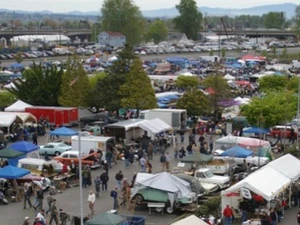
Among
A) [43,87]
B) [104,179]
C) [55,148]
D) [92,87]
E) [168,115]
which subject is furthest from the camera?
[43,87]

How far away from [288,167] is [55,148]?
11124mm

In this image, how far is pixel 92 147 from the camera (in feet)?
92.2

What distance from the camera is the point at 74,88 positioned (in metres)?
38.8

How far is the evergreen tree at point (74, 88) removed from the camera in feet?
127

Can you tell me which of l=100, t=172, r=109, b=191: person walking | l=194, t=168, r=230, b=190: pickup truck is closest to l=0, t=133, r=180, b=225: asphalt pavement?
l=100, t=172, r=109, b=191: person walking

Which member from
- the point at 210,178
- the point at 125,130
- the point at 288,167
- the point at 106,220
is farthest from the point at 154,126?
the point at 106,220

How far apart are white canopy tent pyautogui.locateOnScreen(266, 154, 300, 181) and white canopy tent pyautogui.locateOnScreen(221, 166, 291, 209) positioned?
38 cm

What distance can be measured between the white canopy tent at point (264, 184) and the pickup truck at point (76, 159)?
7873 millimetres

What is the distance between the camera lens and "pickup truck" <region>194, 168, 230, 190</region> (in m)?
23.0

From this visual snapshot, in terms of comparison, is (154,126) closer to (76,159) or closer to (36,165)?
(76,159)

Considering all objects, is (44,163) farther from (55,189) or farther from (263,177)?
(263,177)

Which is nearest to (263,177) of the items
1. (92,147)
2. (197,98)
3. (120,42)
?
(92,147)

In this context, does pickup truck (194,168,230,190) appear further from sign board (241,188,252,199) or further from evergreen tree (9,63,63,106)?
evergreen tree (9,63,63,106)

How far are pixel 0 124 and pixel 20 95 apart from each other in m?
6.67
